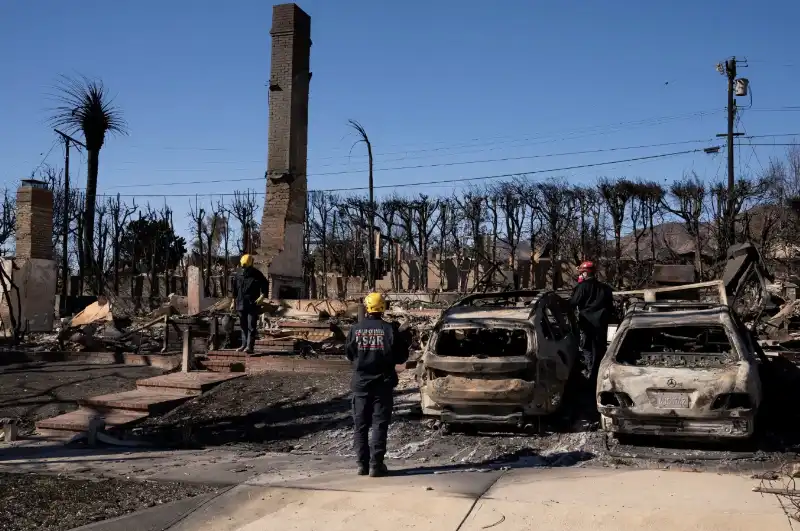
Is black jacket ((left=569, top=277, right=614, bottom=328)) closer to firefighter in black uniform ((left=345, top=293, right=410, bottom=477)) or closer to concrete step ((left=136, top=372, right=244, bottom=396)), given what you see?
firefighter in black uniform ((left=345, top=293, right=410, bottom=477))

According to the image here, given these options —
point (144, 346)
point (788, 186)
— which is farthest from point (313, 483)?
point (788, 186)

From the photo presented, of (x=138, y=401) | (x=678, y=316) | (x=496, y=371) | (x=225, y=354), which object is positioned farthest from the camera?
(x=225, y=354)

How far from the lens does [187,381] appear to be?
12523mm

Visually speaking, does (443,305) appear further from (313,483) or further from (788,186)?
(788,186)

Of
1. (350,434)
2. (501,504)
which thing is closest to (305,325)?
(350,434)

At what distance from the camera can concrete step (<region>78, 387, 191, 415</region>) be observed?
11.2m

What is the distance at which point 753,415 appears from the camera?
779 centimetres

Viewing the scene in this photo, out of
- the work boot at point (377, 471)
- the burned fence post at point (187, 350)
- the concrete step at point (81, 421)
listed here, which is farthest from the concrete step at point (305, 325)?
the work boot at point (377, 471)

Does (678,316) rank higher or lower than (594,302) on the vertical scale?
lower

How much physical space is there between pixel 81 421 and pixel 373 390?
5.42 m

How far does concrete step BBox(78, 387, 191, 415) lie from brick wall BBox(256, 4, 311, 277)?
1086 centimetres

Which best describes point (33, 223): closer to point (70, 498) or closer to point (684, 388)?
point (70, 498)

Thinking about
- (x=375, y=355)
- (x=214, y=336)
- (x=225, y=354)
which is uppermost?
(x=375, y=355)

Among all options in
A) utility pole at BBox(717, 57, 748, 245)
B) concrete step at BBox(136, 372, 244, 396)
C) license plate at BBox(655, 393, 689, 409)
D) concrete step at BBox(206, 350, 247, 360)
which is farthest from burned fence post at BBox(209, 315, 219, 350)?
utility pole at BBox(717, 57, 748, 245)
